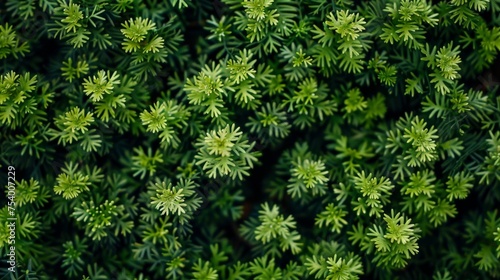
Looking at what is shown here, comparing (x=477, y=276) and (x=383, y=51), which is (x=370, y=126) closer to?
(x=383, y=51)

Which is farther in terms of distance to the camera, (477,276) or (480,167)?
(477,276)

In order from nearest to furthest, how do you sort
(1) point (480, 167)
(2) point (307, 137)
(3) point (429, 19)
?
(3) point (429, 19), (1) point (480, 167), (2) point (307, 137)

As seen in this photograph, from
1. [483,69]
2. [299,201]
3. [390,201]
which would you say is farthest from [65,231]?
[483,69]

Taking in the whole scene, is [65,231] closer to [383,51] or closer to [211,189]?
[211,189]

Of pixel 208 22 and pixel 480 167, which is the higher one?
pixel 208 22

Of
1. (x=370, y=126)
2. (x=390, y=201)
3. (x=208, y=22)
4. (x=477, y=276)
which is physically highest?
(x=208, y=22)

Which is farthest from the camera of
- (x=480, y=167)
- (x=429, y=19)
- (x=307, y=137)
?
(x=307, y=137)
